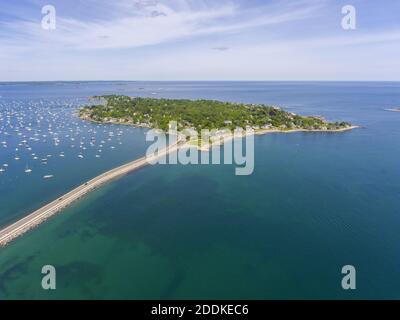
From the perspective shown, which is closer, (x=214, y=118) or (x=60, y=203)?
(x=60, y=203)

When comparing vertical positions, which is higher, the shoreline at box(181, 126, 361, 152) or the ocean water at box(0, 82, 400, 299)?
the shoreline at box(181, 126, 361, 152)
